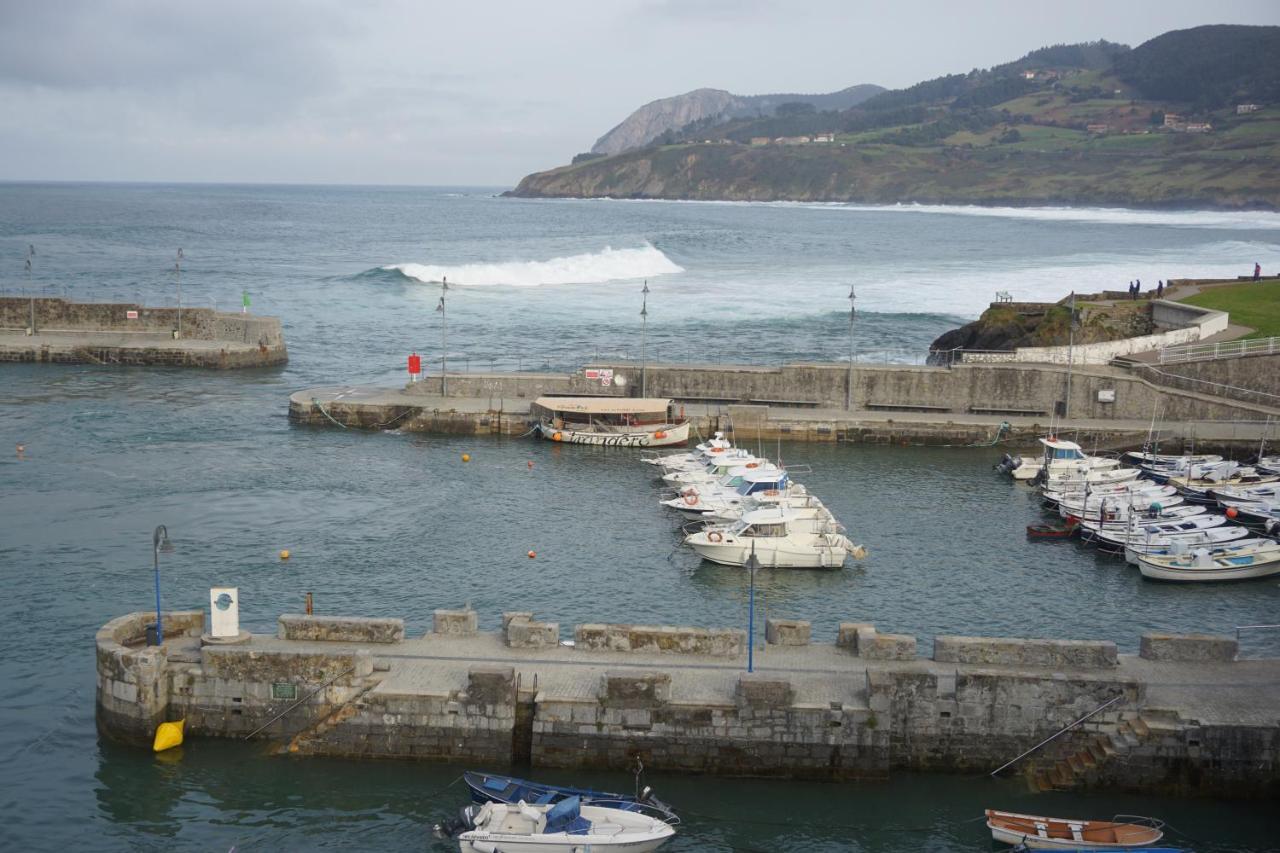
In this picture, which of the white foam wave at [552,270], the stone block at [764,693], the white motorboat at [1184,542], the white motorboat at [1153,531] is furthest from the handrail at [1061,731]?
the white foam wave at [552,270]

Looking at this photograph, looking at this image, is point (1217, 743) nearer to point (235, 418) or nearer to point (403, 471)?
point (403, 471)

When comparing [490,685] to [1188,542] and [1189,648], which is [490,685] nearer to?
[1189,648]

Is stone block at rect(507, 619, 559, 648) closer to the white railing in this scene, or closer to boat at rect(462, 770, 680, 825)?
boat at rect(462, 770, 680, 825)

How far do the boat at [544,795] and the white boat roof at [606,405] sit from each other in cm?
2816

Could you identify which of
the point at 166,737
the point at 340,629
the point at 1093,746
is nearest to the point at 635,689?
the point at 340,629

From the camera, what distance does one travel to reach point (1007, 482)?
42.7 meters

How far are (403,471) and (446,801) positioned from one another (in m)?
23.4

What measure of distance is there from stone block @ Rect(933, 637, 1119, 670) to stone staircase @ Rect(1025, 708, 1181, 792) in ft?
4.08

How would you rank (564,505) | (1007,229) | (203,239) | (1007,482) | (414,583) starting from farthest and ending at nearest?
(1007,229) → (203,239) → (1007,482) → (564,505) → (414,583)

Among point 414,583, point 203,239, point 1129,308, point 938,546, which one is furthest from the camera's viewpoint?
point 203,239

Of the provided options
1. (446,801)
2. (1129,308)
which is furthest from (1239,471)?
(446,801)

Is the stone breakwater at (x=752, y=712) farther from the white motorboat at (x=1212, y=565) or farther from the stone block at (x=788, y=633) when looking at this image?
the white motorboat at (x=1212, y=565)

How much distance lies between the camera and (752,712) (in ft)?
68.6

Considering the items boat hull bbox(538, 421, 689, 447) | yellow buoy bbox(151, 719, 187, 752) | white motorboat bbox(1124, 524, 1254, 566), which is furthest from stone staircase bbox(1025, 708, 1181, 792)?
boat hull bbox(538, 421, 689, 447)
